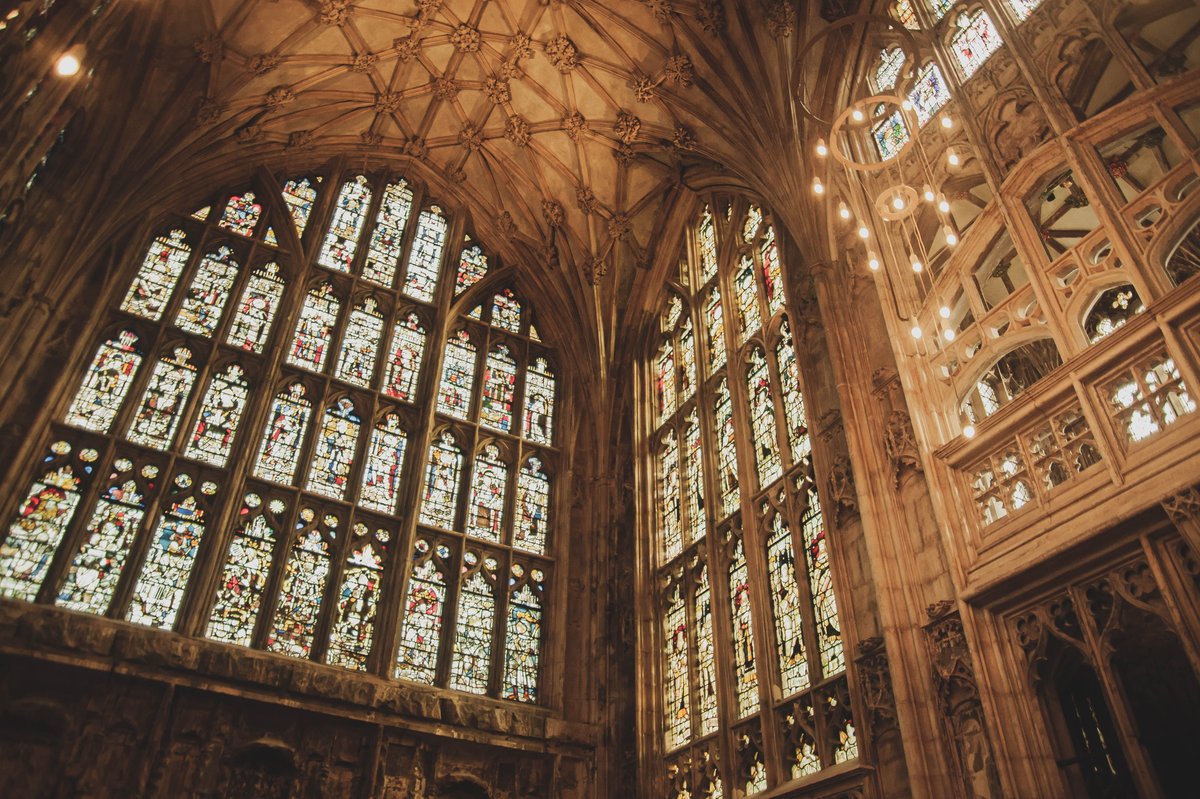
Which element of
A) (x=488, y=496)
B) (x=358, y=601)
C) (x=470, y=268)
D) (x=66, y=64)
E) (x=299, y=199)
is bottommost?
(x=358, y=601)

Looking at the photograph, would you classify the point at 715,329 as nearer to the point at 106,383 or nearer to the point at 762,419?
the point at 762,419

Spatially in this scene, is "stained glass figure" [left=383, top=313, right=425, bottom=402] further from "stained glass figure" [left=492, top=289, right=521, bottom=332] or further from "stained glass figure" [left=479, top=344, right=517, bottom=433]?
"stained glass figure" [left=492, top=289, right=521, bottom=332]

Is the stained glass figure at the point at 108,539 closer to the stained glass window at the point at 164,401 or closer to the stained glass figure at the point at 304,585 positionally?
the stained glass window at the point at 164,401

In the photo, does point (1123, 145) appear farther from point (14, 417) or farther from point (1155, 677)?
point (14, 417)

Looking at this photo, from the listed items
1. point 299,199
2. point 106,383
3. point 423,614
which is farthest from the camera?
point 299,199

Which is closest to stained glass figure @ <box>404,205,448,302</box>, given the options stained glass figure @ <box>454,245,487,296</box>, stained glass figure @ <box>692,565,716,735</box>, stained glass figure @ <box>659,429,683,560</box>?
stained glass figure @ <box>454,245,487,296</box>

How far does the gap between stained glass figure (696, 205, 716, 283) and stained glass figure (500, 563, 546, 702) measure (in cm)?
503

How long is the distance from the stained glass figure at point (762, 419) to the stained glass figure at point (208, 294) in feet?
23.3

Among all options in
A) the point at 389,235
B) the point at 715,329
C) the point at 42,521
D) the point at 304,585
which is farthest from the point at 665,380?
the point at 42,521

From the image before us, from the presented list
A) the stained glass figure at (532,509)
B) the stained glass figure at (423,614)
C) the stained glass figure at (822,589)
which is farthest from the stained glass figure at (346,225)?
the stained glass figure at (822,589)

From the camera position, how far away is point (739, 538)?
453 inches

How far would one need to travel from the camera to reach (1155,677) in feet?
25.3

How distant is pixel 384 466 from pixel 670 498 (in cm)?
390

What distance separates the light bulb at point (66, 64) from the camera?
27.6 ft
